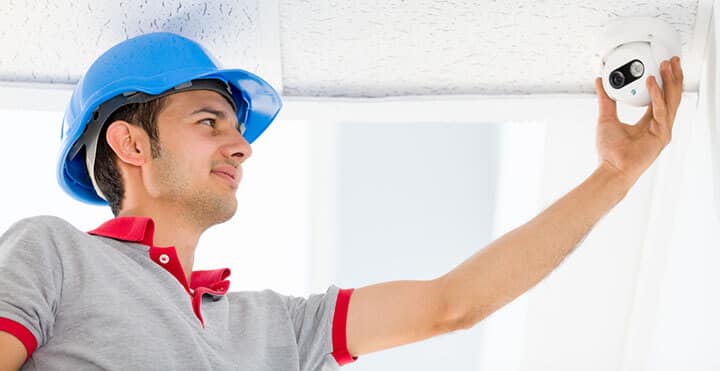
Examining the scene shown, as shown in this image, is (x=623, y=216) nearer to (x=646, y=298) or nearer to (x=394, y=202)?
(x=646, y=298)

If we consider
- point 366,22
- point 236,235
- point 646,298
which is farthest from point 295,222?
point 646,298

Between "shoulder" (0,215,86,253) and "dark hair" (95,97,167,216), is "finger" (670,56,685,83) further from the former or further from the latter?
"shoulder" (0,215,86,253)


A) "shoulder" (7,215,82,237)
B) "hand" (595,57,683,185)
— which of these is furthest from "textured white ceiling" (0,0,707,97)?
"shoulder" (7,215,82,237)

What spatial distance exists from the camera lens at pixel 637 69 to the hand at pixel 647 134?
3cm

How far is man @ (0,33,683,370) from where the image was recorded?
5.20ft

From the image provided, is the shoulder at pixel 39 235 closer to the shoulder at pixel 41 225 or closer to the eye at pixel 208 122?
the shoulder at pixel 41 225

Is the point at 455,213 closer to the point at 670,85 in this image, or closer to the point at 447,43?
the point at 447,43

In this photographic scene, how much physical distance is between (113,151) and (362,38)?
59 centimetres

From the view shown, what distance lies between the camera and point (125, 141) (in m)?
2.04

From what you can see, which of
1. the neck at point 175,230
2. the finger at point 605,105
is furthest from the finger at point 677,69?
the neck at point 175,230

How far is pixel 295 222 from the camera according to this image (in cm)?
247

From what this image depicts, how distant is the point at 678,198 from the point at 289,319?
0.91 meters

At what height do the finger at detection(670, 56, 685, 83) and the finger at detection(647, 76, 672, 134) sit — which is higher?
the finger at detection(670, 56, 685, 83)

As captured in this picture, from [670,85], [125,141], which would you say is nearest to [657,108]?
[670,85]
